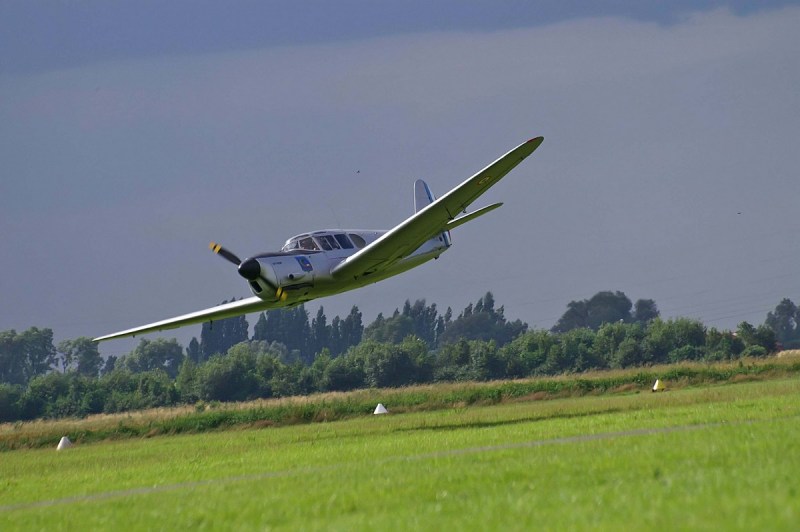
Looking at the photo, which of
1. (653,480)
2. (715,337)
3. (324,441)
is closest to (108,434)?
(324,441)

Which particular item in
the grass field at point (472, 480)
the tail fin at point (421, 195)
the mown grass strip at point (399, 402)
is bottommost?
the grass field at point (472, 480)

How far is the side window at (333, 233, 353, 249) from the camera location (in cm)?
3838

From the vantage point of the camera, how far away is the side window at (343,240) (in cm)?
3838

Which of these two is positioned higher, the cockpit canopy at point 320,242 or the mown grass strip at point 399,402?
the cockpit canopy at point 320,242

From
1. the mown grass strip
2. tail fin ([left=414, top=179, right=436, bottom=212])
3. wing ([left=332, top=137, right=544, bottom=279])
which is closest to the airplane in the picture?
wing ([left=332, top=137, right=544, bottom=279])

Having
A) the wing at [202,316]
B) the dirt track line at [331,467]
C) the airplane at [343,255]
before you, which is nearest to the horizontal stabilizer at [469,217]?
the airplane at [343,255]

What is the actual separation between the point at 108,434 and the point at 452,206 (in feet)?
63.2

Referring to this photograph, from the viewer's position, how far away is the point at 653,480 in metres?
14.0

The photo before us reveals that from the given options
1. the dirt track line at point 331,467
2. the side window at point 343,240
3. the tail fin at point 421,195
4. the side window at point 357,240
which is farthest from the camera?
the tail fin at point 421,195

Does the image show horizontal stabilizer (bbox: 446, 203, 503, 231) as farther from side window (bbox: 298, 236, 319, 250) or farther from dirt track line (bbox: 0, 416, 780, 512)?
dirt track line (bbox: 0, 416, 780, 512)

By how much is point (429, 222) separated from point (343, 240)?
14.3ft

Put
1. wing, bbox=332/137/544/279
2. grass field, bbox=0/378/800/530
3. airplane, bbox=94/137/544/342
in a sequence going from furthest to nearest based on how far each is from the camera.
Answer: airplane, bbox=94/137/544/342 → wing, bbox=332/137/544/279 → grass field, bbox=0/378/800/530

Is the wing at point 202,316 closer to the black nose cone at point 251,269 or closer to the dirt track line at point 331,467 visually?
the black nose cone at point 251,269

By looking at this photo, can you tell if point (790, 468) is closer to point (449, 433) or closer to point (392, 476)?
point (392, 476)
